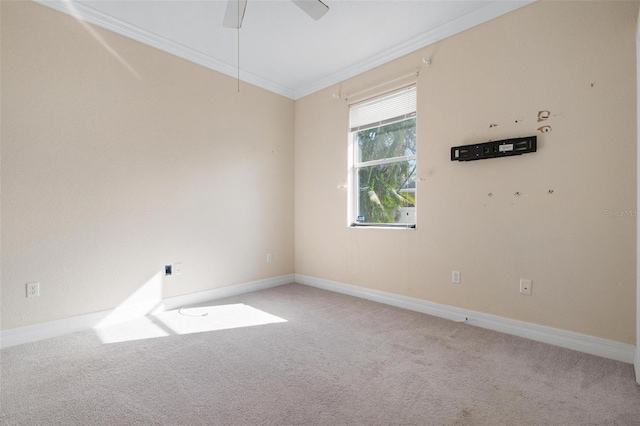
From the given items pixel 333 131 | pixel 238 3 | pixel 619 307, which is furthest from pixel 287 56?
pixel 619 307

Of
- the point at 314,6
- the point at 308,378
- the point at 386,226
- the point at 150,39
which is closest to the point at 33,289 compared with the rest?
the point at 308,378

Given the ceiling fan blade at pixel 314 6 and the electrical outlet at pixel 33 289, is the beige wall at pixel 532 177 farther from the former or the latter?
the electrical outlet at pixel 33 289

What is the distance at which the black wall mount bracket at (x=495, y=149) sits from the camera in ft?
8.22

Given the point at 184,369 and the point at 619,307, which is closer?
the point at 184,369

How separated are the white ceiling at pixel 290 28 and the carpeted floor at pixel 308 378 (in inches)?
108

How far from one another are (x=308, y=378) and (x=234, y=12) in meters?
2.45

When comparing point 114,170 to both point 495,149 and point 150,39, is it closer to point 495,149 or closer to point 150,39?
point 150,39

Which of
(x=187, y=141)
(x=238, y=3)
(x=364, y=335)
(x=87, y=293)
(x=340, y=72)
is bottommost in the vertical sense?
(x=364, y=335)

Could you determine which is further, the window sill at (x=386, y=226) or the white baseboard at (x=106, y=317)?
the window sill at (x=386, y=226)

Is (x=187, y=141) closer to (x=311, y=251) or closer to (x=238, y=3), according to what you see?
(x=238, y=3)

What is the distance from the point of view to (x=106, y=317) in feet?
9.46

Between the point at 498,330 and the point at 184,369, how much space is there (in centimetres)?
247

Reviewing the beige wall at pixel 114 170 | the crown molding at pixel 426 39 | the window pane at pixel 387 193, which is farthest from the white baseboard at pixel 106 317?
the crown molding at pixel 426 39

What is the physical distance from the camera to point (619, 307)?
218cm
